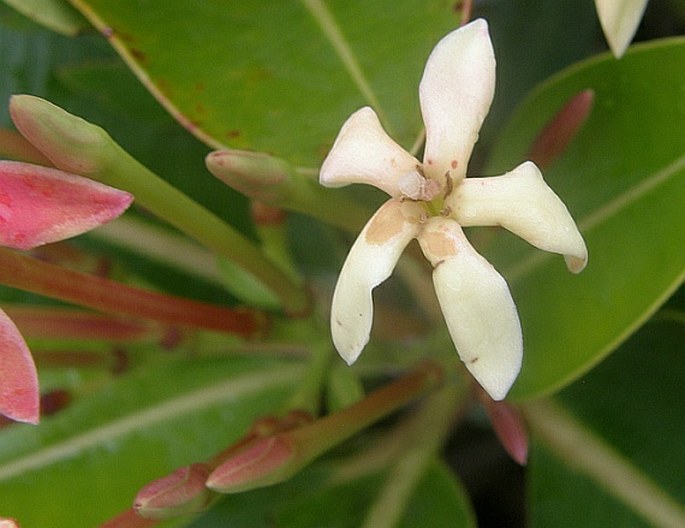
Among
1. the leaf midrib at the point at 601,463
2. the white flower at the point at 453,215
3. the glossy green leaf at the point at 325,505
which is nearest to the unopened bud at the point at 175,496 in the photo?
the white flower at the point at 453,215

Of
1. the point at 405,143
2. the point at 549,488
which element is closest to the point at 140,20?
the point at 405,143

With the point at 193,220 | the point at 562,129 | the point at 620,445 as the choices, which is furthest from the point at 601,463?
the point at 193,220

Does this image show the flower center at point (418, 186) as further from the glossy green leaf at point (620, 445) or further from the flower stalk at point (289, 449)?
the glossy green leaf at point (620, 445)

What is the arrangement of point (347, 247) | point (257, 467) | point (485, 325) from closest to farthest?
point (485, 325) → point (257, 467) → point (347, 247)

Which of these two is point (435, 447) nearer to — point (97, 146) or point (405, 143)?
point (405, 143)

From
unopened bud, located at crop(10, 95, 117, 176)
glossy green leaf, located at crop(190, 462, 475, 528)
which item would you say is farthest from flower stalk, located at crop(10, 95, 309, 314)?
glossy green leaf, located at crop(190, 462, 475, 528)

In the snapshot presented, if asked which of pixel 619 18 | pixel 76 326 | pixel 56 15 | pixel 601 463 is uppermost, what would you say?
pixel 56 15

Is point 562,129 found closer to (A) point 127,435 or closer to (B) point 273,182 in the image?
(B) point 273,182
